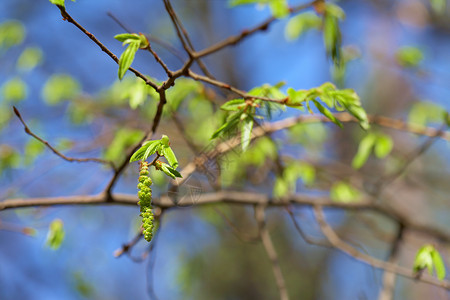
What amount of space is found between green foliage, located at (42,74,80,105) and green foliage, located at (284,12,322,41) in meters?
1.68

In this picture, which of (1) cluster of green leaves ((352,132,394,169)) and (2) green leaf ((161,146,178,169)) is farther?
(1) cluster of green leaves ((352,132,394,169))

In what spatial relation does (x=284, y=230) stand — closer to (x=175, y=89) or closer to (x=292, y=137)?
(x=292, y=137)

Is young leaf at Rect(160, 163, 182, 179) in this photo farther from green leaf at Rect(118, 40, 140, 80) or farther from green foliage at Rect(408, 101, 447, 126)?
green foliage at Rect(408, 101, 447, 126)

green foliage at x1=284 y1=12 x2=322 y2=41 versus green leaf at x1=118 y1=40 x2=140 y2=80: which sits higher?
green foliage at x1=284 y1=12 x2=322 y2=41

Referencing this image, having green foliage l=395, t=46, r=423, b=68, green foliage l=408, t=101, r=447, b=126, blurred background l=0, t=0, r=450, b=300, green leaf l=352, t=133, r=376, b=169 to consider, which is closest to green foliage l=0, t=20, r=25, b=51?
blurred background l=0, t=0, r=450, b=300

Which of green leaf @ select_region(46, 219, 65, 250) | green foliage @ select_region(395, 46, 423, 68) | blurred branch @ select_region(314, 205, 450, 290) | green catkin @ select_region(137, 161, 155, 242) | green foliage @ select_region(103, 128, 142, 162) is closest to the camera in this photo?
green catkin @ select_region(137, 161, 155, 242)

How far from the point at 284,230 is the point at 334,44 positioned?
577cm

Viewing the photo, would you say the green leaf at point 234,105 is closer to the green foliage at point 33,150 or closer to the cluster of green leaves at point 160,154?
the cluster of green leaves at point 160,154

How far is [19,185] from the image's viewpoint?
253 cm

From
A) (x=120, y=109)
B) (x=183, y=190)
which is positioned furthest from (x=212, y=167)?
(x=120, y=109)

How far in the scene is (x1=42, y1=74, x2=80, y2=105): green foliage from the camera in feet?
10.5

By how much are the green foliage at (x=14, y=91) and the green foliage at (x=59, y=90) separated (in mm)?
169

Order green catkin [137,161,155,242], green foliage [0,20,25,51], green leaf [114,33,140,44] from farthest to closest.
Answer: green foliage [0,20,25,51] → green leaf [114,33,140,44] → green catkin [137,161,155,242]

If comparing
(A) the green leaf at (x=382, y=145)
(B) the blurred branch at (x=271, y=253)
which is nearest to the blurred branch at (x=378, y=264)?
(B) the blurred branch at (x=271, y=253)
